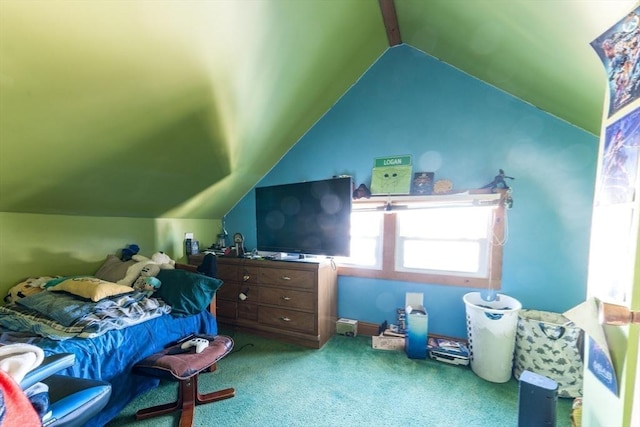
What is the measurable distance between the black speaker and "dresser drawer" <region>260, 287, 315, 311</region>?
160cm

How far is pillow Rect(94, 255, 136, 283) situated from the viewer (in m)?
2.29

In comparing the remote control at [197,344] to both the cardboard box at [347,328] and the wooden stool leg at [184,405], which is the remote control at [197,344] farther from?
the cardboard box at [347,328]

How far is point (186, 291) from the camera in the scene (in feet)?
6.72

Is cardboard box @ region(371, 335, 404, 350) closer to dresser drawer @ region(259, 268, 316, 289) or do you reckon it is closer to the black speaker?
dresser drawer @ region(259, 268, 316, 289)

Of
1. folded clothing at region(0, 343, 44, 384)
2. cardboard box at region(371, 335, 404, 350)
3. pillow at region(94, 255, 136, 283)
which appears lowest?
cardboard box at region(371, 335, 404, 350)

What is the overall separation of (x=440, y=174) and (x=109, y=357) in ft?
9.27

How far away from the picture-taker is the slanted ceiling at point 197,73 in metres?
1.17

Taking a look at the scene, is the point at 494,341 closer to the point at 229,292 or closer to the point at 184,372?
the point at 184,372

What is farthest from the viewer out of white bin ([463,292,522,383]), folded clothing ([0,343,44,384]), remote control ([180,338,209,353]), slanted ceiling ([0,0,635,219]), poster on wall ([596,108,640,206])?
white bin ([463,292,522,383])

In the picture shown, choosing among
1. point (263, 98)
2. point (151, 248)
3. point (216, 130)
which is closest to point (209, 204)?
point (151, 248)

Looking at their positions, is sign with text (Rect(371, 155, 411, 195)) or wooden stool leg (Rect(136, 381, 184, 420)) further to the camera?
sign with text (Rect(371, 155, 411, 195))

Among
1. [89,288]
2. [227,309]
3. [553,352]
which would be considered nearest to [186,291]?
[89,288]

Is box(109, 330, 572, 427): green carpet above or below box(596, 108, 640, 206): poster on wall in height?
below

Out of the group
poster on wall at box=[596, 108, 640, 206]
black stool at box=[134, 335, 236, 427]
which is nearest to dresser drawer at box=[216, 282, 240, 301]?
black stool at box=[134, 335, 236, 427]
